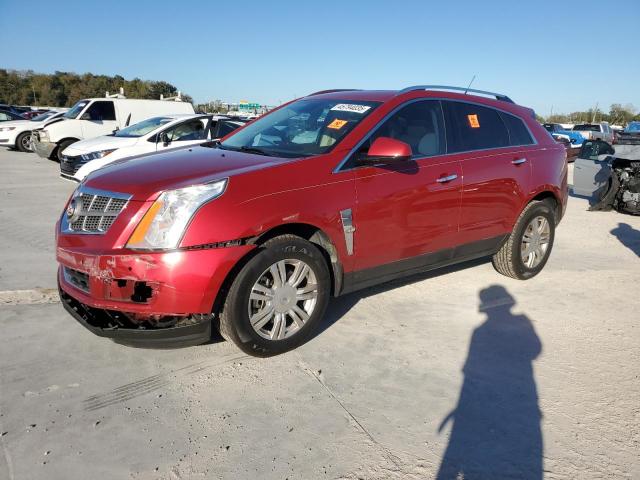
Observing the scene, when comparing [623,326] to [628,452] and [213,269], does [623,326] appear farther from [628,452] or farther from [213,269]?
[213,269]

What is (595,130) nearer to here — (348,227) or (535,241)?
(535,241)

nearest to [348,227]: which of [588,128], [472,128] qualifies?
[472,128]

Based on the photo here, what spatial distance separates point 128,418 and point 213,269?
905mm

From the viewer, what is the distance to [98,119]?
1440 centimetres

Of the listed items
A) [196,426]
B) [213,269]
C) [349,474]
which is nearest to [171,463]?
[196,426]

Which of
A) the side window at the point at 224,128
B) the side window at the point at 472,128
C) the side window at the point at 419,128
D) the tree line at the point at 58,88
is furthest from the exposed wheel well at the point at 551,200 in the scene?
the tree line at the point at 58,88

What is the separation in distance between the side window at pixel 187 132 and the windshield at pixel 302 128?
5.75 m

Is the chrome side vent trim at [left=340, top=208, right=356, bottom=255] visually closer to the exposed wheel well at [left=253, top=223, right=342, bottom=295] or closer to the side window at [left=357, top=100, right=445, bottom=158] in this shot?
the exposed wheel well at [left=253, top=223, right=342, bottom=295]

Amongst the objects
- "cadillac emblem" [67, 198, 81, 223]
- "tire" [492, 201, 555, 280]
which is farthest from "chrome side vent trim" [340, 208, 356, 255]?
"tire" [492, 201, 555, 280]

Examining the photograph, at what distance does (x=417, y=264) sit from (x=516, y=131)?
6.33 ft

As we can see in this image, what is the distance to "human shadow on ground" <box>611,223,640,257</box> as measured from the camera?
22.3 feet

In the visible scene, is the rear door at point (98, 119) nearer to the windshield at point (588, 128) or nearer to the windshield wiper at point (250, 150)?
the windshield wiper at point (250, 150)

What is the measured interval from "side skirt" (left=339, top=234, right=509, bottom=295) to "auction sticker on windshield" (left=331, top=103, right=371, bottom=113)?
123 centimetres

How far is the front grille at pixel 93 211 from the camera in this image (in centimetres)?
297
